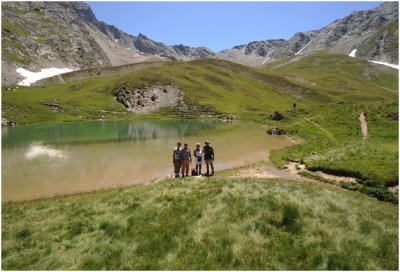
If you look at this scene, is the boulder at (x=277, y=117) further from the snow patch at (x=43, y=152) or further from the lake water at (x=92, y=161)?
the snow patch at (x=43, y=152)

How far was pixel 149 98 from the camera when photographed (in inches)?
5659

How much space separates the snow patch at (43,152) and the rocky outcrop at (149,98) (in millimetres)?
83841

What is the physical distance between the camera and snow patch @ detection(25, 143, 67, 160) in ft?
146

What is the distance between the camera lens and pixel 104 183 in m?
30.8

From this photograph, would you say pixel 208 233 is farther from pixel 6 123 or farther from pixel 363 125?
pixel 6 123

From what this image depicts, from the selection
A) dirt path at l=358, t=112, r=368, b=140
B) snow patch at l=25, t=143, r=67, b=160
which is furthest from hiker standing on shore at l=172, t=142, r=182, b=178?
dirt path at l=358, t=112, r=368, b=140

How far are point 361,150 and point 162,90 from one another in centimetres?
11965

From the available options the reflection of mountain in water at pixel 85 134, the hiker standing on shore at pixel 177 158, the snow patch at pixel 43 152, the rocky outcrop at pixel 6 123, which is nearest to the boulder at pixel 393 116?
the reflection of mountain in water at pixel 85 134

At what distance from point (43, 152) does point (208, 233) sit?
40646mm

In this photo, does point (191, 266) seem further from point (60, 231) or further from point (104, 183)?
point (104, 183)

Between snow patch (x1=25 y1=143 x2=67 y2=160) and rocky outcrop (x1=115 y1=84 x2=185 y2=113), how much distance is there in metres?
83.8

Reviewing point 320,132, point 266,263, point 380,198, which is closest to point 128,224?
point 266,263

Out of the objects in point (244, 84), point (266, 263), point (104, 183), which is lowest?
point (104, 183)

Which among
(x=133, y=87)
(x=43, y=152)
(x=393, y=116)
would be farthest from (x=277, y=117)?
(x=133, y=87)
